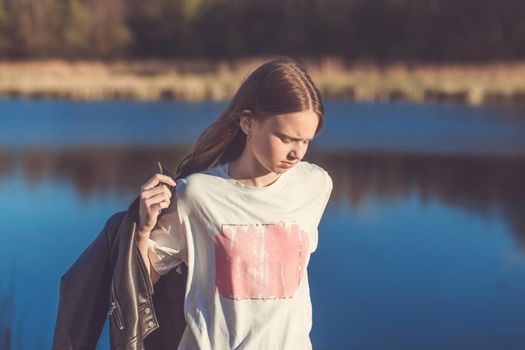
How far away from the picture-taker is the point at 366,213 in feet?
23.1

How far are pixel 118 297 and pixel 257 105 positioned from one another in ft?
1.16

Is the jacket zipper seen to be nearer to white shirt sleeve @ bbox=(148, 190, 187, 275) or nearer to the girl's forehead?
white shirt sleeve @ bbox=(148, 190, 187, 275)

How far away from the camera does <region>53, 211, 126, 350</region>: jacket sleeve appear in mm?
1387

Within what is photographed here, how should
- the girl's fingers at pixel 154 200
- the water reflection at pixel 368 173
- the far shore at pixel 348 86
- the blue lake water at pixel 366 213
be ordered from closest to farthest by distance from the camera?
the girl's fingers at pixel 154 200, the blue lake water at pixel 366 213, the water reflection at pixel 368 173, the far shore at pixel 348 86

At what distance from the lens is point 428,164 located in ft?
29.9

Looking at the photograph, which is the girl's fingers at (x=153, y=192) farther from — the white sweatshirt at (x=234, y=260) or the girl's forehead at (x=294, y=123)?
the girl's forehead at (x=294, y=123)

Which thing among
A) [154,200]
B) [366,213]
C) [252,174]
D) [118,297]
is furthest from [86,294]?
[366,213]

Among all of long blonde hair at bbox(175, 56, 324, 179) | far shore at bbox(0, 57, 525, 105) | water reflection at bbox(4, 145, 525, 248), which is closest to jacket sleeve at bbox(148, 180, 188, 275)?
long blonde hair at bbox(175, 56, 324, 179)

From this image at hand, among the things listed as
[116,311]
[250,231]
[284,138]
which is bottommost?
[116,311]

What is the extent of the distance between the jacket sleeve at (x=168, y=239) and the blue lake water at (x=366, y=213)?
0.27 m

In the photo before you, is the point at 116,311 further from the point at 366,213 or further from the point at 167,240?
the point at 366,213

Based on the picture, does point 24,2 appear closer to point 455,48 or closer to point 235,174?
point 455,48

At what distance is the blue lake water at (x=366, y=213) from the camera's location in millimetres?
4426

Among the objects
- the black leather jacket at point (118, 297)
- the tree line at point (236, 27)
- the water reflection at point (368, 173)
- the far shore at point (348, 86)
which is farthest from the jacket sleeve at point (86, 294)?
the tree line at point (236, 27)
